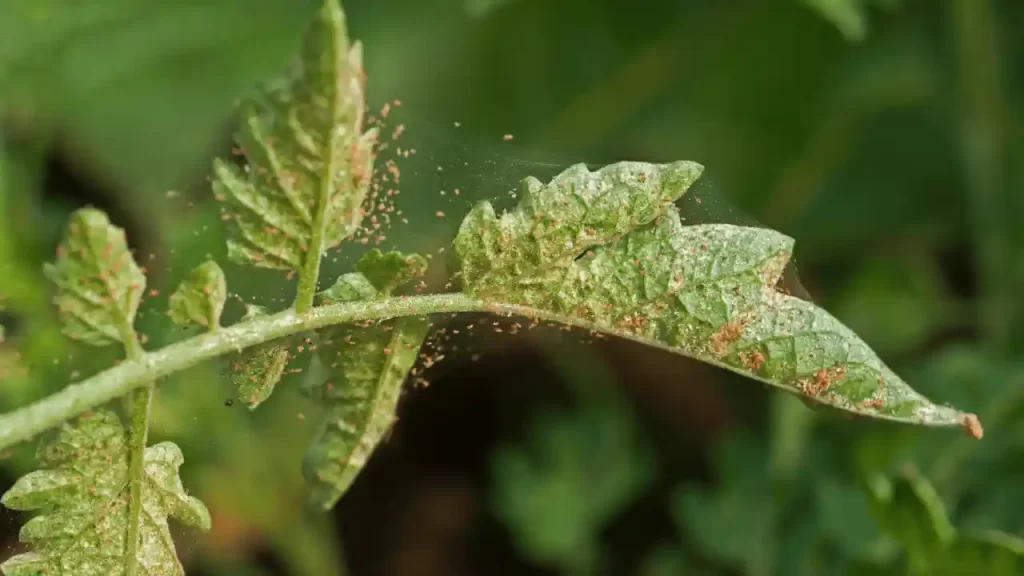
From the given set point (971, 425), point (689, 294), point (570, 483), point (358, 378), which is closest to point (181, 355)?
point (358, 378)

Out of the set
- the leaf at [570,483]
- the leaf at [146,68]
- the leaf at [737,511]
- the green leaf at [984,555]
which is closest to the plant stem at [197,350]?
the green leaf at [984,555]

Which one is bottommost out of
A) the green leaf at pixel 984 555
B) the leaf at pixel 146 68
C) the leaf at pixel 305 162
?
the green leaf at pixel 984 555

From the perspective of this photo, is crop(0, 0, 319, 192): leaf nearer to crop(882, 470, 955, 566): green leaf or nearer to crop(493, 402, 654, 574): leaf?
crop(493, 402, 654, 574): leaf

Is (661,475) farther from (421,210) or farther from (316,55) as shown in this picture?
(316,55)

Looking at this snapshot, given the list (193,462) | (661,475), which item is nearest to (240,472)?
(193,462)

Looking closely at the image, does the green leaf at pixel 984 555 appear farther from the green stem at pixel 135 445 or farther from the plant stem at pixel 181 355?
the green stem at pixel 135 445

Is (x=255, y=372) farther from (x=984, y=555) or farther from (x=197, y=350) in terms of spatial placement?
(x=984, y=555)
